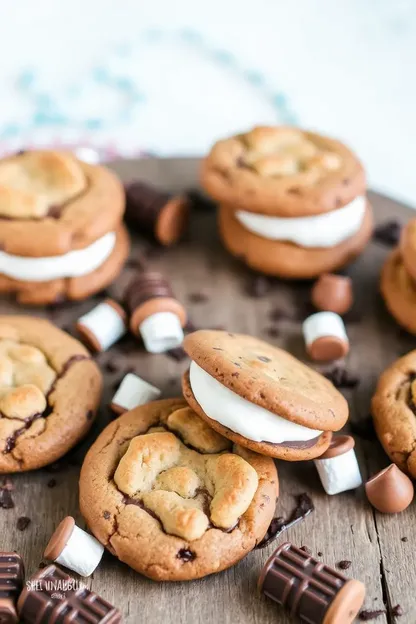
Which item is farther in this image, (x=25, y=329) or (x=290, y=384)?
(x=25, y=329)

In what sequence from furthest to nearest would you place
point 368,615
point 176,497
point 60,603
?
1. point 176,497
2. point 368,615
3. point 60,603

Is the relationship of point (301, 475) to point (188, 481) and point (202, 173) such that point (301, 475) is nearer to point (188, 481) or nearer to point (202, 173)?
point (188, 481)

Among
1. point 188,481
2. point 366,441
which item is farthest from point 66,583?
point 366,441

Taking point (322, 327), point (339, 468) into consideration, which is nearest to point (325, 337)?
point (322, 327)

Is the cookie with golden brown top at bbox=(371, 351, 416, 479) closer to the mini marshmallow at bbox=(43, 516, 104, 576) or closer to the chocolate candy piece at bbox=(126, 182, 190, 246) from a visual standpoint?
the mini marshmallow at bbox=(43, 516, 104, 576)

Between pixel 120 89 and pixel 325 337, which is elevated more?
pixel 325 337

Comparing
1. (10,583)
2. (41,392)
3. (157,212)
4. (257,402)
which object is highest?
(257,402)

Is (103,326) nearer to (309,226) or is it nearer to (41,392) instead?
(41,392)
